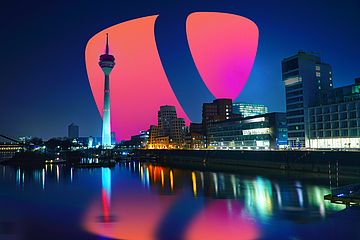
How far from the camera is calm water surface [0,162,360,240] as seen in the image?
60.3ft

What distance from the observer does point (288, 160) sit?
4841cm

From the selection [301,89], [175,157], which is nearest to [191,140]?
[175,157]

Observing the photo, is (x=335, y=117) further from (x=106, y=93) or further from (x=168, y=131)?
(x=106, y=93)

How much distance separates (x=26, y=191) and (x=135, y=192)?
12.4 metres

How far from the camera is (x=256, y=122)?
75438 millimetres

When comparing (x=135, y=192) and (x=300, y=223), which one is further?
(x=135, y=192)

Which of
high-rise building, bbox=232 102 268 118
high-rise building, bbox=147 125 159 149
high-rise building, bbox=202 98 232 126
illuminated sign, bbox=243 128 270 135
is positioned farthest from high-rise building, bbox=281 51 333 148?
high-rise building, bbox=147 125 159 149

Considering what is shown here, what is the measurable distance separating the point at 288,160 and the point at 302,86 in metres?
17.9

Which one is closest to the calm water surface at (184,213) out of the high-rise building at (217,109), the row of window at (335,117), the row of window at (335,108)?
the row of window at (335,117)

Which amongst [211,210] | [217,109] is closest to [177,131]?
[217,109]

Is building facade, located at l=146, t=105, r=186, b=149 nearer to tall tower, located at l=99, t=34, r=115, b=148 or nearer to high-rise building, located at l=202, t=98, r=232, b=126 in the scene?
high-rise building, located at l=202, t=98, r=232, b=126

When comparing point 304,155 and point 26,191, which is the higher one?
point 304,155

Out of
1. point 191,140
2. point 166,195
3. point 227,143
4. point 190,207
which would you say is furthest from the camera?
point 191,140

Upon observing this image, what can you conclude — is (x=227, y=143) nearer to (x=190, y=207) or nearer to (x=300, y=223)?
(x=190, y=207)
